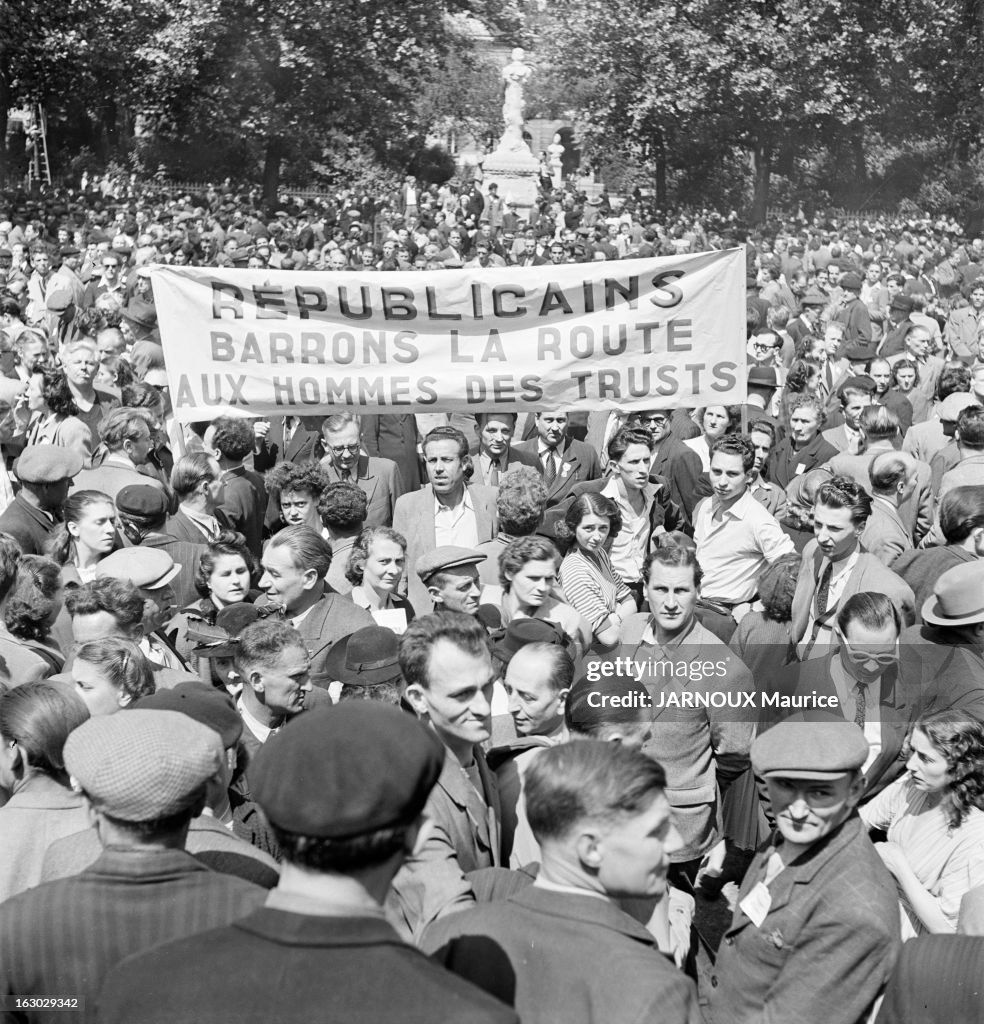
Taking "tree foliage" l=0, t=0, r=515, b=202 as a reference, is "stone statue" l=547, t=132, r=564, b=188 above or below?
below

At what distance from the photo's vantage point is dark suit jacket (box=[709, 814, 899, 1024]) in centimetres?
316

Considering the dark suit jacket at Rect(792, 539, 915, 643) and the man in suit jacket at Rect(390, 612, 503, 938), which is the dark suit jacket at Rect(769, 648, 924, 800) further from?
the man in suit jacket at Rect(390, 612, 503, 938)

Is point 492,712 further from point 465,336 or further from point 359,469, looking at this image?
point 359,469

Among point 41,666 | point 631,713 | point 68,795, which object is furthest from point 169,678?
point 631,713

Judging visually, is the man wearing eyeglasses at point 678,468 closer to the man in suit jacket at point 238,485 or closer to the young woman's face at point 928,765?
the man in suit jacket at point 238,485

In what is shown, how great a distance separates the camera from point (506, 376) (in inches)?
292

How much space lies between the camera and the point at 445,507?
6980 mm

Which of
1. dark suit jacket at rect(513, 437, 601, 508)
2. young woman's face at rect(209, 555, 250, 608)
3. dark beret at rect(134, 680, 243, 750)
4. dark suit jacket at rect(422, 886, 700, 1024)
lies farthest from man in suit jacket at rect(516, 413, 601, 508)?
dark suit jacket at rect(422, 886, 700, 1024)

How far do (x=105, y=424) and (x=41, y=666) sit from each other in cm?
243

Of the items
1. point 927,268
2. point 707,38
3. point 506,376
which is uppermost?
point 707,38

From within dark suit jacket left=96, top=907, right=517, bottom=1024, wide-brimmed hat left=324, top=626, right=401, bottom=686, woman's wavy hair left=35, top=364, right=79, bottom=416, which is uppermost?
dark suit jacket left=96, top=907, right=517, bottom=1024

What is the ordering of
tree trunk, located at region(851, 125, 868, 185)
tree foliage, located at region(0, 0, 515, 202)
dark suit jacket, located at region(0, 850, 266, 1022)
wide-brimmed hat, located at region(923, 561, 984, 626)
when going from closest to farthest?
dark suit jacket, located at region(0, 850, 266, 1022) < wide-brimmed hat, located at region(923, 561, 984, 626) < tree foliage, located at region(0, 0, 515, 202) < tree trunk, located at region(851, 125, 868, 185)

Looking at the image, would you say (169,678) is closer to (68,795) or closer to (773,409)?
(68,795)

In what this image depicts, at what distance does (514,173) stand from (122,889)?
135 ft
